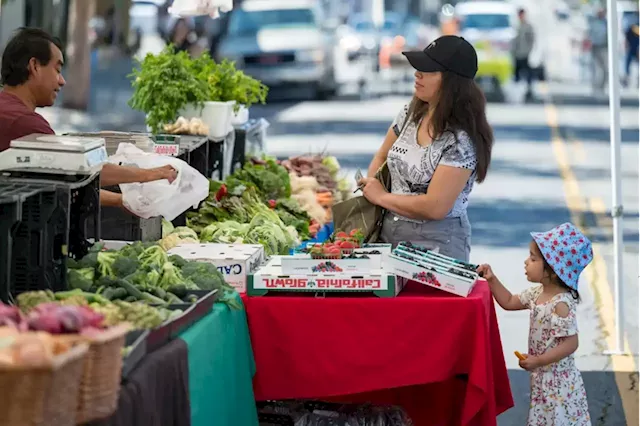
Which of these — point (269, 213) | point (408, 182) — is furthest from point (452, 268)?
point (269, 213)

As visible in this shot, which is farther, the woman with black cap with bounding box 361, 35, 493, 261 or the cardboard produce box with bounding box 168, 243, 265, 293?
the woman with black cap with bounding box 361, 35, 493, 261

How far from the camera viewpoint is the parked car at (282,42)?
2905 centimetres

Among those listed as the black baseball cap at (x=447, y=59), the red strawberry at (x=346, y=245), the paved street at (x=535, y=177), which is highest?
the black baseball cap at (x=447, y=59)

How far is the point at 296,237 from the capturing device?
7.43 meters

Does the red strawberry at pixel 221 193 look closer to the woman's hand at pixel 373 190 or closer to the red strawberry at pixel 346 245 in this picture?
the woman's hand at pixel 373 190

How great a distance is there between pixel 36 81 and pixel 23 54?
0.48ft

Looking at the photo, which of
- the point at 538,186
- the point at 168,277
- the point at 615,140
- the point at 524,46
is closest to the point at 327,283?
the point at 168,277

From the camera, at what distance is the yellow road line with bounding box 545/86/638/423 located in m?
7.98

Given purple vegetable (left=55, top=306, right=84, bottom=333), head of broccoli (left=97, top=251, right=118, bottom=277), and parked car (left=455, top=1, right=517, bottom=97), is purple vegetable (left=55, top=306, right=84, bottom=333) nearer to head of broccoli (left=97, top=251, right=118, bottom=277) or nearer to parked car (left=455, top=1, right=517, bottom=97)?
head of broccoli (left=97, top=251, right=118, bottom=277)

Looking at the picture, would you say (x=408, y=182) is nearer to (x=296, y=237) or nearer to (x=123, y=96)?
(x=296, y=237)

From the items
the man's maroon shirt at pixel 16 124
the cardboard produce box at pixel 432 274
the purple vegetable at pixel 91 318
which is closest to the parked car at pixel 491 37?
the man's maroon shirt at pixel 16 124

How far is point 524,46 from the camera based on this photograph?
31609 millimetres

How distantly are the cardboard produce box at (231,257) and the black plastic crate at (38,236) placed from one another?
0.87 meters

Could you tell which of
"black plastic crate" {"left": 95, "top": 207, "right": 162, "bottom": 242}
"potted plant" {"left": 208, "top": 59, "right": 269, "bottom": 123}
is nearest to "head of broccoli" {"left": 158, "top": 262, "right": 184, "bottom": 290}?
"black plastic crate" {"left": 95, "top": 207, "right": 162, "bottom": 242}
